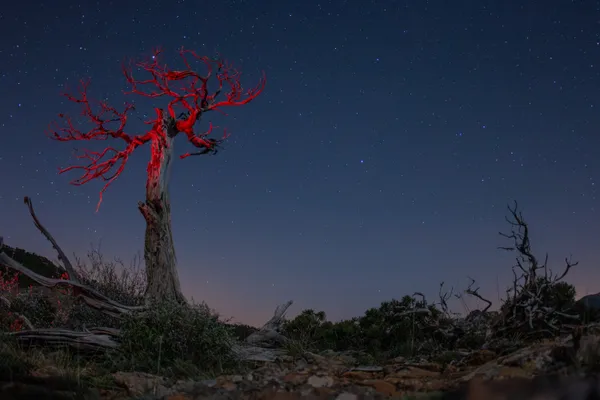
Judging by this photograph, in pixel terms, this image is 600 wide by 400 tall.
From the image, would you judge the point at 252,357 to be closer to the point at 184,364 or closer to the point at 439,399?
the point at 184,364

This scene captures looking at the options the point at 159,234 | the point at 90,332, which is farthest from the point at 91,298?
the point at 159,234

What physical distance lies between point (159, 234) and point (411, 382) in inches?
300

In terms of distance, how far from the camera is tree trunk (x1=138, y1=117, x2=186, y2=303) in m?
11.3

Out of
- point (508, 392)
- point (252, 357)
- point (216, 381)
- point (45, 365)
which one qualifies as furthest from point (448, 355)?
point (45, 365)

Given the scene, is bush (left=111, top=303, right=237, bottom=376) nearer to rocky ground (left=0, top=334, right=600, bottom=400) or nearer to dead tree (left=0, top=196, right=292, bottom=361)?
dead tree (left=0, top=196, right=292, bottom=361)

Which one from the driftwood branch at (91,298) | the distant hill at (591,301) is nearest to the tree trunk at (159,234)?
the driftwood branch at (91,298)

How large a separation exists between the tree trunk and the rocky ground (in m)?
4.91

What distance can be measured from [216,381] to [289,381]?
1012 mm

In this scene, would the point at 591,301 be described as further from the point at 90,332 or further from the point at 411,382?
the point at 90,332

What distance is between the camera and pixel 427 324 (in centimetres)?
1008

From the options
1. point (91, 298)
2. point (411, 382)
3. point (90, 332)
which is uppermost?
point (91, 298)

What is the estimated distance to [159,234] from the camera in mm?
11477

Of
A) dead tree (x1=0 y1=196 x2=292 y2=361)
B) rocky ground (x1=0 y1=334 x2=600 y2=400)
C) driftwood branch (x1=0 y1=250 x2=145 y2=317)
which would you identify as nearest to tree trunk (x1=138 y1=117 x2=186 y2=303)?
driftwood branch (x1=0 y1=250 x2=145 y2=317)

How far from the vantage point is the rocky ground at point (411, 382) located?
9.32ft
